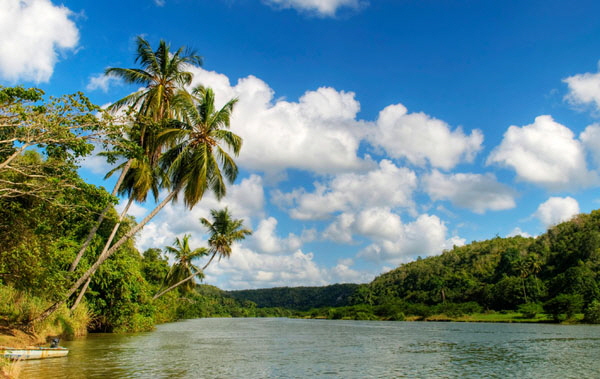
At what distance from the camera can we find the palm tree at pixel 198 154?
22359 mm

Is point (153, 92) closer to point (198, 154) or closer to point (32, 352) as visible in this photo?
point (198, 154)

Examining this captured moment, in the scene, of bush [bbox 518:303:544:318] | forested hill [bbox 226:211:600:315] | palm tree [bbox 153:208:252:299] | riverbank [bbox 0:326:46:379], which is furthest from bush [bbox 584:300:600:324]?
riverbank [bbox 0:326:46:379]

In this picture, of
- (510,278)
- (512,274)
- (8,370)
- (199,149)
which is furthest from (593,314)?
(8,370)

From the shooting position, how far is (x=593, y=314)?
183 ft

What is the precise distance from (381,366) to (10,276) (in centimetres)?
1573

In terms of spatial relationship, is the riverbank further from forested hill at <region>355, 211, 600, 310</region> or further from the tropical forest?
forested hill at <region>355, 211, 600, 310</region>

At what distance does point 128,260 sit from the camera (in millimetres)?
30594

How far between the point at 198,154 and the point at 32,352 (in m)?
11.4

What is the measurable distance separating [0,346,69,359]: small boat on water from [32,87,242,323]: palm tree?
5.66 m

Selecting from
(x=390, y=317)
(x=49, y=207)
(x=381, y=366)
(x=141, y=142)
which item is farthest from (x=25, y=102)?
(x=390, y=317)

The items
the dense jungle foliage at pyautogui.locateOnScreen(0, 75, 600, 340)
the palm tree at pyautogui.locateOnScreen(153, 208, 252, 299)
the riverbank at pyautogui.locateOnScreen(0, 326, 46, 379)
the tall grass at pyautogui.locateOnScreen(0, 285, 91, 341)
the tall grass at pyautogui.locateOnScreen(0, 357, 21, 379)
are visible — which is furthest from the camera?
the palm tree at pyautogui.locateOnScreen(153, 208, 252, 299)

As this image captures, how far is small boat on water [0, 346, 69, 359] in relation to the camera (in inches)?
564

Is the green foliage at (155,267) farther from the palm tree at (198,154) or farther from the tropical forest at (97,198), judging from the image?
the palm tree at (198,154)

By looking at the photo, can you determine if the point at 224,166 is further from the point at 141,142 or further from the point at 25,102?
the point at 25,102
